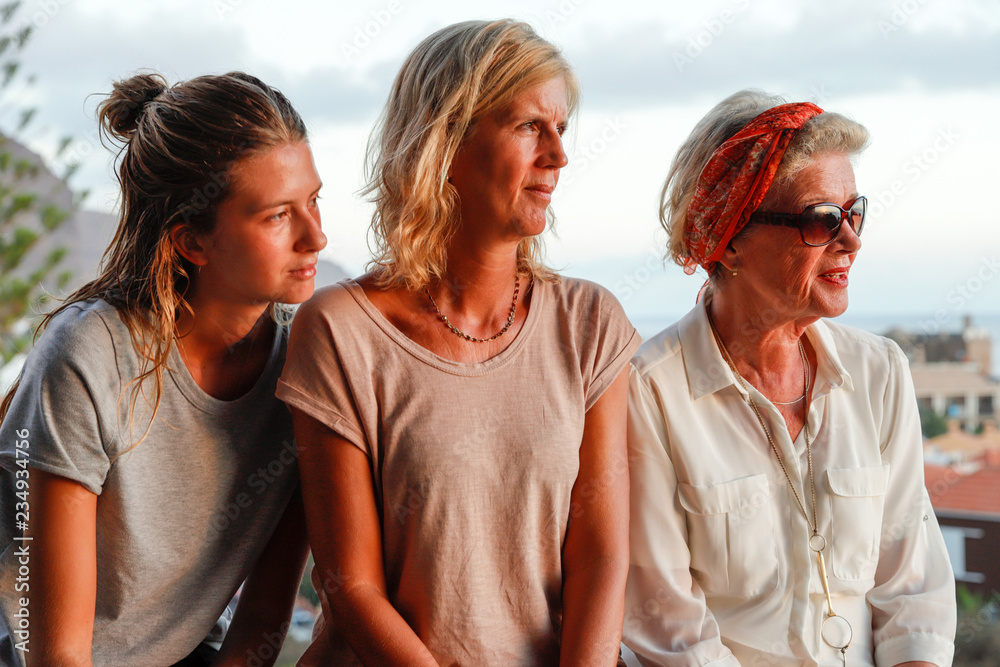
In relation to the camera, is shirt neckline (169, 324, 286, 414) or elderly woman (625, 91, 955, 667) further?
elderly woman (625, 91, 955, 667)

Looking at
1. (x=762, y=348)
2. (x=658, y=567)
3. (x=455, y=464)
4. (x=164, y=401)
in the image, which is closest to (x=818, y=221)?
(x=762, y=348)

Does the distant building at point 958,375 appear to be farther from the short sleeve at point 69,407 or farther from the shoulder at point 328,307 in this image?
the short sleeve at point 69,407

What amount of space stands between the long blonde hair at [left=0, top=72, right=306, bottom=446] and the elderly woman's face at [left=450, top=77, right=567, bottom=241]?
368 millimetres

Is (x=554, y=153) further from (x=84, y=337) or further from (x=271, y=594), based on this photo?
(x=271, y=594)

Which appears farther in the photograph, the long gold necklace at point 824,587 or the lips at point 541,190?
the long gold necklace at point 824,587

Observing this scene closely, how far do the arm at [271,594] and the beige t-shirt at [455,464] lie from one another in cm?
16

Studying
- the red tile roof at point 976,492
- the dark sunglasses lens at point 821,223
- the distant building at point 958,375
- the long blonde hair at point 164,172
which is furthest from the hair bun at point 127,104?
the red tile roof at point 976,492

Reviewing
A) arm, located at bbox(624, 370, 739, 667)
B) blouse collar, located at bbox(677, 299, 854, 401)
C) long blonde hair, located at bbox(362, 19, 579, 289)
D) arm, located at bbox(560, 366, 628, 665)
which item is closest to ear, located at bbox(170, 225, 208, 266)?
long blonde hair, located at bbox(362, 19, 579, 289)

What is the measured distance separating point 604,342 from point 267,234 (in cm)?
71

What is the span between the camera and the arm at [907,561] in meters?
1.78

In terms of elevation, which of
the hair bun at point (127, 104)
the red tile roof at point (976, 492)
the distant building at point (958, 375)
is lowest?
the red tile roof at point (976, 492)

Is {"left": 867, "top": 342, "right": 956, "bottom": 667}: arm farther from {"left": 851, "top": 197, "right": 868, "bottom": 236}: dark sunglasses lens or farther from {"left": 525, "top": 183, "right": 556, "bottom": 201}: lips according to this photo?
{"left": 525, "top": 183, "right": 556, "bottom": 201}: lips

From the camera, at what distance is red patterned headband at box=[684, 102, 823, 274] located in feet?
5.85

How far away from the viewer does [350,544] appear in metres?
1.57
